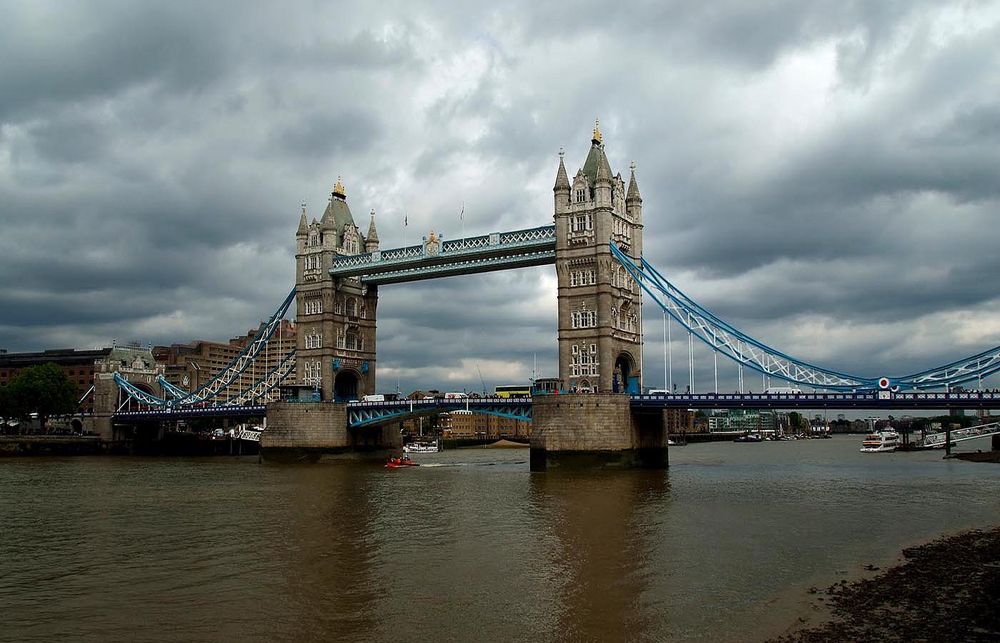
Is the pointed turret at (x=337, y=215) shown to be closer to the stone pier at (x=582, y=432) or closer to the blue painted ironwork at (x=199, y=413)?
the blue painted ironwork at (x=199, y=413)

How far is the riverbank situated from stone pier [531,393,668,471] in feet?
120

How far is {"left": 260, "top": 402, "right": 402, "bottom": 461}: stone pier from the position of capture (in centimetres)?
8262

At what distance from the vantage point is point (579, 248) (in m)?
70.9

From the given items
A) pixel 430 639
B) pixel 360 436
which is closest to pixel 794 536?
pixel 430 639

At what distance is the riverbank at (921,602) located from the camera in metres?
16.7

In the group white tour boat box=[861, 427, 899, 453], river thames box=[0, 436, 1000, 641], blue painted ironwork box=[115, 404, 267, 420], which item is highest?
blue painted ironwork box=[115, 404, 267, 420]

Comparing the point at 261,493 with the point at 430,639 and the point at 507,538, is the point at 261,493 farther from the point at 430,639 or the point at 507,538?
the point at 430,639

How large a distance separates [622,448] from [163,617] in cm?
4689

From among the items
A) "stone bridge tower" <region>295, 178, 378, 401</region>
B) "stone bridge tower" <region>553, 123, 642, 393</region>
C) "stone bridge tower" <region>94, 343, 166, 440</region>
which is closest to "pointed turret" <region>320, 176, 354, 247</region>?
"stone bridge tower" <region>295, 178, 378, 401</region>

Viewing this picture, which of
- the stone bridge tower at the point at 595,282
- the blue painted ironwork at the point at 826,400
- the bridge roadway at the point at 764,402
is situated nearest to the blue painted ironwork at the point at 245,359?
the bridge roadway at the point at 764,402

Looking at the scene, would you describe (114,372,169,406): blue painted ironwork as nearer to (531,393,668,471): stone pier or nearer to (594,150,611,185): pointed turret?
(531,393,668,471): stone pier

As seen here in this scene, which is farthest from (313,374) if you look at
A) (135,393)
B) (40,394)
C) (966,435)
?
(966,435)

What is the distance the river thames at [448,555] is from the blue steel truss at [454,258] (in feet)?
88.2

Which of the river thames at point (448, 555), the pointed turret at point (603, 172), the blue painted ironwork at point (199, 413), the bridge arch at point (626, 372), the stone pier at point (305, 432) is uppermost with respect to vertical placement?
the pointed turret at point (603, 172)
